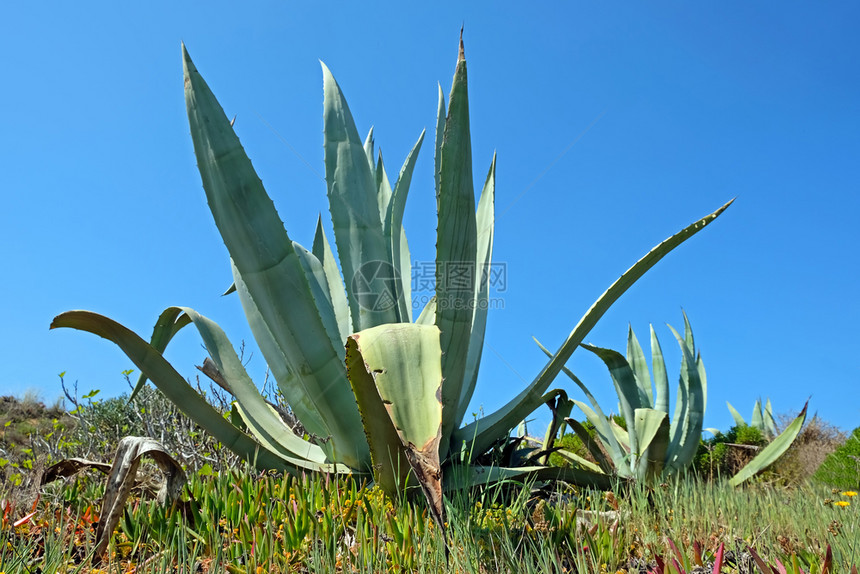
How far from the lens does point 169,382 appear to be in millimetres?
2234

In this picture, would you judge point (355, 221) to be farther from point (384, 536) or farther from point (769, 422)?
point (769, 422)

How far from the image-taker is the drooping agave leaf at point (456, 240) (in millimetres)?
1866

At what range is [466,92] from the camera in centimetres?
183

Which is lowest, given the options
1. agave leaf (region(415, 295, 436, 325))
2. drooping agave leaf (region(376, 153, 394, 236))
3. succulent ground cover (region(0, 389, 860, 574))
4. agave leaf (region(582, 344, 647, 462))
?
succulent ground cover (region(0, 389, 860, 574))

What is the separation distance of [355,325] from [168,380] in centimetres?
73

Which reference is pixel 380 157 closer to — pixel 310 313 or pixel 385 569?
pixel 310 313

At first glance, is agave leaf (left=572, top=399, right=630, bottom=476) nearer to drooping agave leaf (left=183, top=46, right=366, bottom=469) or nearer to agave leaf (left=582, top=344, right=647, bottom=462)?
agave leaf (left=582, top=344, right=647, bottom=462)

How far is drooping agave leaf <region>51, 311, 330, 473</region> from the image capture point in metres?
2.11

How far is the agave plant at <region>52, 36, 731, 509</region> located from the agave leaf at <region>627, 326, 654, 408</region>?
179 cm

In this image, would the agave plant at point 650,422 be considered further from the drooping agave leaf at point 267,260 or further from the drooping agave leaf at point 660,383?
the drooping agave leaf at point 267,260

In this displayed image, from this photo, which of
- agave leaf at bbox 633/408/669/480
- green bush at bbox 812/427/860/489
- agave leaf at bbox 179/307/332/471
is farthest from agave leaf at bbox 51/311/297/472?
green bush at bbox 812/427/860/489

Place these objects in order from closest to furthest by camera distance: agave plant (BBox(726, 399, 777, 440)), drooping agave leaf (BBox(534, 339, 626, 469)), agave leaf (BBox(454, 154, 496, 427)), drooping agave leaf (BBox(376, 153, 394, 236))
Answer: agave leaf (BBox(454, 154, 496, 427)), drooping agave leaf (BBox(376, 153, 394, 236)), drooping agave leaf (BBox(534, 339, 626, 469)), agave plant (BBox(726, 399, 777, 440))

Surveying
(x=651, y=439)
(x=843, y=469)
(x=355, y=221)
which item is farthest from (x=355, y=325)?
(x=843, y=469)

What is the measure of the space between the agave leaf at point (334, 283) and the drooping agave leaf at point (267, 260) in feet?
1.08
